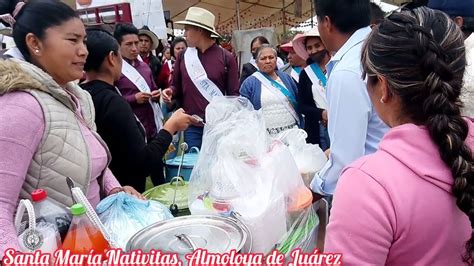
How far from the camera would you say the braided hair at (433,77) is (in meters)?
0.79

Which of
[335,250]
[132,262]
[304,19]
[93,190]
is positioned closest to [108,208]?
[93,190]

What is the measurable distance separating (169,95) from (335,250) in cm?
297

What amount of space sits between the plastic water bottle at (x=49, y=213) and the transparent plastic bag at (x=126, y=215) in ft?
0.43

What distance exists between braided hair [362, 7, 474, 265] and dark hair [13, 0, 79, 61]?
1.15 metres

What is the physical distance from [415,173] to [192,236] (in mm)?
665

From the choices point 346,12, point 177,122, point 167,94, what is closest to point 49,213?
point 177,122

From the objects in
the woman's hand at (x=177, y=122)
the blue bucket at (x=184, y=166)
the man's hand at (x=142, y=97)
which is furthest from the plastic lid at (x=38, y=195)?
the man's hand at (x=142, y=97)

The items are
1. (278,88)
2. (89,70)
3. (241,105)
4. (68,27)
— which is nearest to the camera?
(68,27)

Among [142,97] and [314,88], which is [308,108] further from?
[142,97]

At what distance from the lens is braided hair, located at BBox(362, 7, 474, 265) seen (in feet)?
2.60

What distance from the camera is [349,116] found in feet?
4.68

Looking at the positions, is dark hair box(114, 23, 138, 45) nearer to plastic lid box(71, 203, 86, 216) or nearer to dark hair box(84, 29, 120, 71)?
dark hair box(84, 29, 120, 71)

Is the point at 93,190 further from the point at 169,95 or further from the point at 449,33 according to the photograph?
the point at 169,95

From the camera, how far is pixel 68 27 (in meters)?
1.46
